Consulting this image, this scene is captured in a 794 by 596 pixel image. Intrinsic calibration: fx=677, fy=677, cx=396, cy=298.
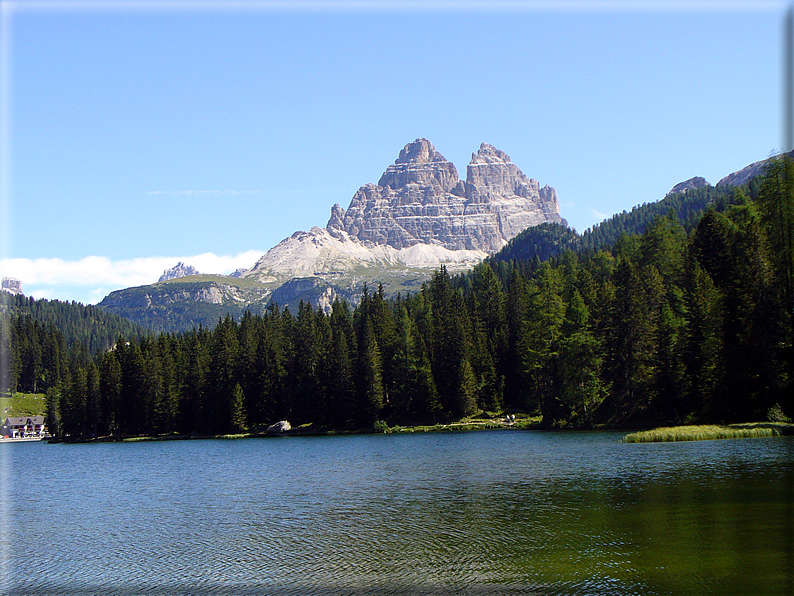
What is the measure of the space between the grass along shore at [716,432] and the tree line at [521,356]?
10.6 ft

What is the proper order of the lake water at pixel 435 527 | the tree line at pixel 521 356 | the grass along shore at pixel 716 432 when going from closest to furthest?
the lake water at pixel 435 527, the grass along shore at pixel 716 432, the tree line at pixel 521 356

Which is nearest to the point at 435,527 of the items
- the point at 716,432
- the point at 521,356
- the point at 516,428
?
the point at 716,432

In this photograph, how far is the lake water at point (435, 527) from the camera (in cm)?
2700

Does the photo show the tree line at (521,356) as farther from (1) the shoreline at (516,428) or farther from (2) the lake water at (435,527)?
(2) the lake water at (435,527)

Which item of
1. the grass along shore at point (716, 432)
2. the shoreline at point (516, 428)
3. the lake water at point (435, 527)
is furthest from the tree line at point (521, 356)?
the lake water at point (435, 527)

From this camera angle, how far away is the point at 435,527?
35.8 metres

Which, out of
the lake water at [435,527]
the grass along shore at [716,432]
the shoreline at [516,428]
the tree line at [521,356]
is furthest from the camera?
the tree line at [521,356]

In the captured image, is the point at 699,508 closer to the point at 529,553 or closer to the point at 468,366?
the point at 529,553

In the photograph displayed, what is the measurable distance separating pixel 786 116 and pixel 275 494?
146 feet

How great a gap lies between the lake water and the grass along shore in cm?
310

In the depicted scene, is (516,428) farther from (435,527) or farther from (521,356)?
(435,527)

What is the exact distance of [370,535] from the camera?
3472cm

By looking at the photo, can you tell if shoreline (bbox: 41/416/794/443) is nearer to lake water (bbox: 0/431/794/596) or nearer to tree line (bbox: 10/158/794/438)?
tree line (bbox: 10/158/794/438)

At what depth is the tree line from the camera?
242 feet
